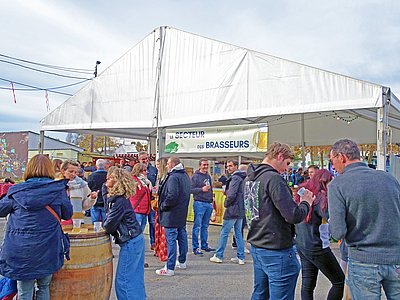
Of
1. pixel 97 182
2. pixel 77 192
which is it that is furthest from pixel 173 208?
pixel 97 182

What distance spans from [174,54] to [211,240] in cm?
483

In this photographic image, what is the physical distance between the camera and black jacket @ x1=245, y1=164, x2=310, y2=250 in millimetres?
2956

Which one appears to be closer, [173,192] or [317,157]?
[173,192]

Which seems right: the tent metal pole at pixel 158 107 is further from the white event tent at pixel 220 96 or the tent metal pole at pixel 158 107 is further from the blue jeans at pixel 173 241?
the blue jeans at pixel 173 241

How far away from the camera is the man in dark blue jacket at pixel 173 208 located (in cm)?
572

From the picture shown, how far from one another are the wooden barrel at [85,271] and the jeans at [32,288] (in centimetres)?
12

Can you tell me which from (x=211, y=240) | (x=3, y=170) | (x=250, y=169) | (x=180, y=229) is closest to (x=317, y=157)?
(x=3, y=170)

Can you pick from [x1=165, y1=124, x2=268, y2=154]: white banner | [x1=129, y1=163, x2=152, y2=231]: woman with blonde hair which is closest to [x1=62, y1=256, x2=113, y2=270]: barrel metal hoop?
[x1=129, y1=163, x2=152, y2=231]: woman with blonde hair

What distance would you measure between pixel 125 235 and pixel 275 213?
1514 millimetres

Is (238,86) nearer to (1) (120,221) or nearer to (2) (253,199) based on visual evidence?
(1) (120,221)

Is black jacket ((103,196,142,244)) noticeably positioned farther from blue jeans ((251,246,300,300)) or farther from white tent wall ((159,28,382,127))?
white tent wall ((159,28,382,127))

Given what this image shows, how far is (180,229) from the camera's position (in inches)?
236

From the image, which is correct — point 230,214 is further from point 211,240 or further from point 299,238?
point 299,238

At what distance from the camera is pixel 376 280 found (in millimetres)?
2490
